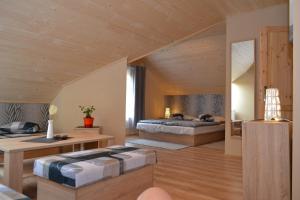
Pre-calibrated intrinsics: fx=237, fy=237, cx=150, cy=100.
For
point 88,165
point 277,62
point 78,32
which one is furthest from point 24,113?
point 277,62

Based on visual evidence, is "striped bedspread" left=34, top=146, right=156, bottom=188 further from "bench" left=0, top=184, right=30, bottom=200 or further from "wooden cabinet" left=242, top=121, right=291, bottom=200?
"wooden cabinet" left=242, top=121, right=291, bottom=200

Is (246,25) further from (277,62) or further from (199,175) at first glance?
(199,175)

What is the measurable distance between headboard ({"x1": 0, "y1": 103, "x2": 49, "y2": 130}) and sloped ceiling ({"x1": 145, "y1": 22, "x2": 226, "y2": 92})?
339cm

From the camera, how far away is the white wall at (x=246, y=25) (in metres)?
3.98

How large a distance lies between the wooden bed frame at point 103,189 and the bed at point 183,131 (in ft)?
11.1

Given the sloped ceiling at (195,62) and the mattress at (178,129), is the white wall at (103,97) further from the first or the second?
the sloped ceiling at (195,62)

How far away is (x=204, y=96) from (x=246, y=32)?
3.39m

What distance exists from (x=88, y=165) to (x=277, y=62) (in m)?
2.90

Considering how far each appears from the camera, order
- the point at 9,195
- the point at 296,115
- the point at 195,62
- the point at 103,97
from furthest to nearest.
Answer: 1. the point at 195,62
2. the point at 103,97
3. the point at 296,115
4. the point at 9,195

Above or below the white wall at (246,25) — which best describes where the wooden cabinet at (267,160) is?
below

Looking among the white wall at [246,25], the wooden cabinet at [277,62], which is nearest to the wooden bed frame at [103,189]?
the wooden cabinet at [277,62]

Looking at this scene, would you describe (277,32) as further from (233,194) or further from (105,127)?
(105,127)

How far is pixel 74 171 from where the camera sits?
5.32 feet

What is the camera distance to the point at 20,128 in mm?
3990
